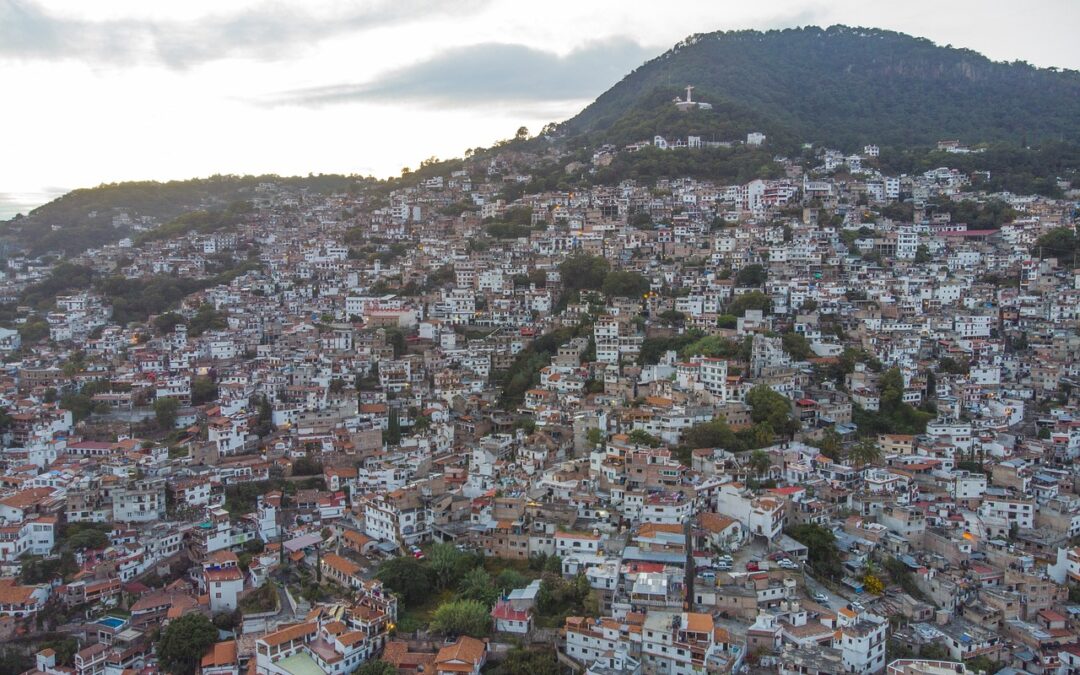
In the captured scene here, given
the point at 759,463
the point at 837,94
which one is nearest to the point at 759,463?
the point at 759,463

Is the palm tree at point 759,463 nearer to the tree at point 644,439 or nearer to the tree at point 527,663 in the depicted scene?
the tree at point 644,439

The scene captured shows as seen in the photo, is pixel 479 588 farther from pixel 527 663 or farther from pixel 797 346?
pixel 797 346

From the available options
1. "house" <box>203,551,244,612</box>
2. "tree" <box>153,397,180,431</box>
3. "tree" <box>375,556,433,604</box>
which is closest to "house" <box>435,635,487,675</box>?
"tree" <box>375,556,433,604</box>

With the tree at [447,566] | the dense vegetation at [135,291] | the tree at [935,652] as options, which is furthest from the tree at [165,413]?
the tree at [935,652]

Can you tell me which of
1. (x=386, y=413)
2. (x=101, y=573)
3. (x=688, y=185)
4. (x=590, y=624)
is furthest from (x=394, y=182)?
(x=590, y=624)

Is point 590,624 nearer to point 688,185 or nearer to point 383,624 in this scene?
point 383,624
